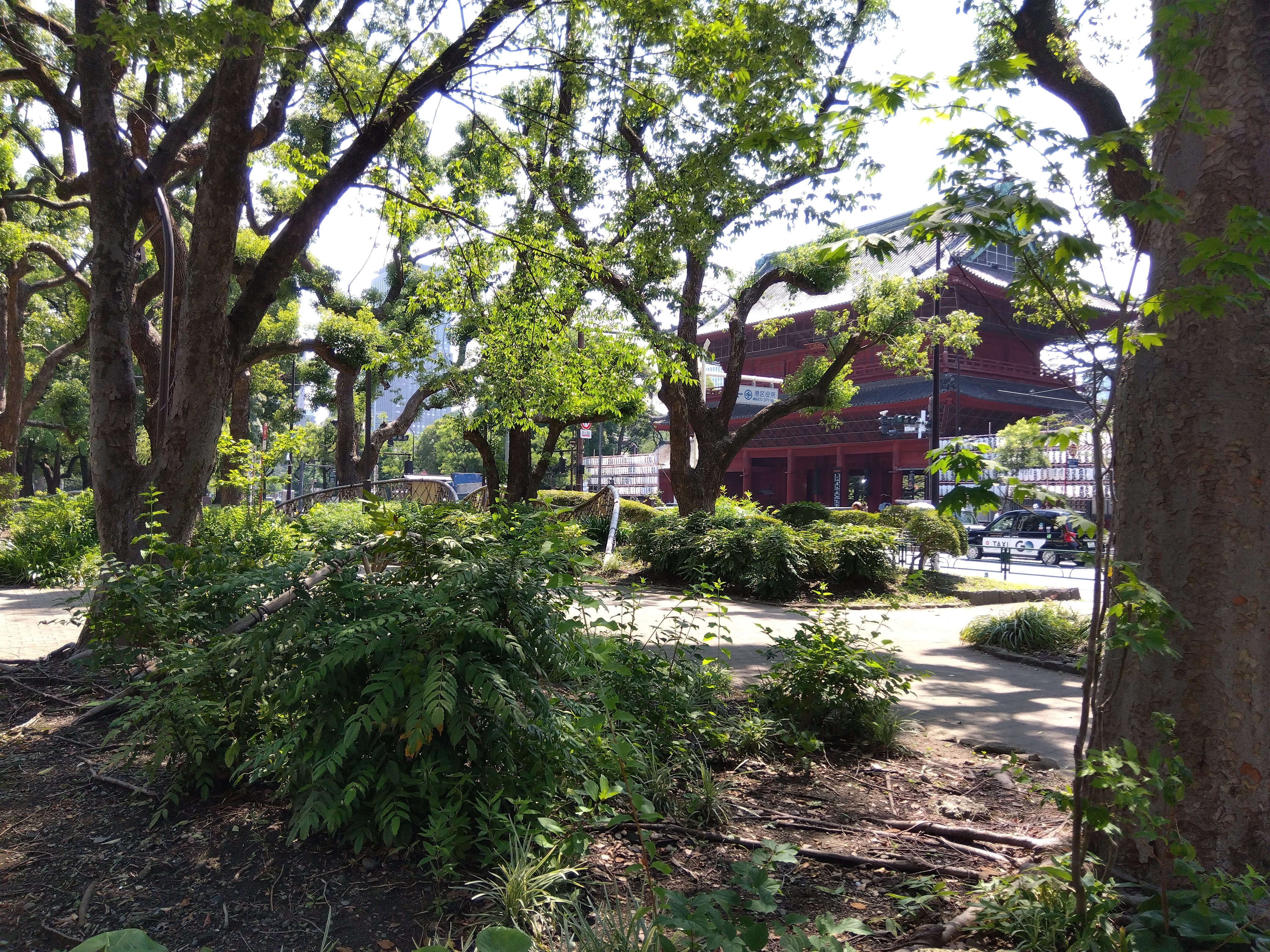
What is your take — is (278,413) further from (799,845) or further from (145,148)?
(799,845)

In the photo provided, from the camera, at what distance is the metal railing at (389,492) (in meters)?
16.2

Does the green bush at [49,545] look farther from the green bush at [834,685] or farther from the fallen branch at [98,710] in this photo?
the green bush at [834,685]

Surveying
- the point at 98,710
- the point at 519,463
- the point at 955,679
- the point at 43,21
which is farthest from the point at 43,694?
the point at 519,463

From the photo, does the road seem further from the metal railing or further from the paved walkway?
the metal railing

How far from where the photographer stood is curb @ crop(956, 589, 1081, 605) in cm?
1299

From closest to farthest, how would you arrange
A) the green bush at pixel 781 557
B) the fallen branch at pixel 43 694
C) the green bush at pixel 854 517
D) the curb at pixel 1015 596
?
1. the fallen branch at pixel 43 694
2. the green bush at pixel 781 557
3. the curb at pixel 1015 596
4. the green bush at pixel 854 517

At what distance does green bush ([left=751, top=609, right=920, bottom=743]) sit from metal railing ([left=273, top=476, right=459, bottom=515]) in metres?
11.1

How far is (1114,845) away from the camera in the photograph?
7.29ft

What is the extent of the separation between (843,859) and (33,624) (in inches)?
320

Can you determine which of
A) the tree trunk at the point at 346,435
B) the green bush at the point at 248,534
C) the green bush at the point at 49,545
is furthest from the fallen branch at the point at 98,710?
the tree trunk at the point at 346,435

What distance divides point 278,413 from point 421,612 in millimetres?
40119

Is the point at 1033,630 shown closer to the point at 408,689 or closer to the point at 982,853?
the point at 982,853

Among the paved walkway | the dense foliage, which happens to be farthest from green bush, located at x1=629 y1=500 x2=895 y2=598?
the dense foliage

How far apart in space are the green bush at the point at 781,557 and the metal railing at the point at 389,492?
4777mm
